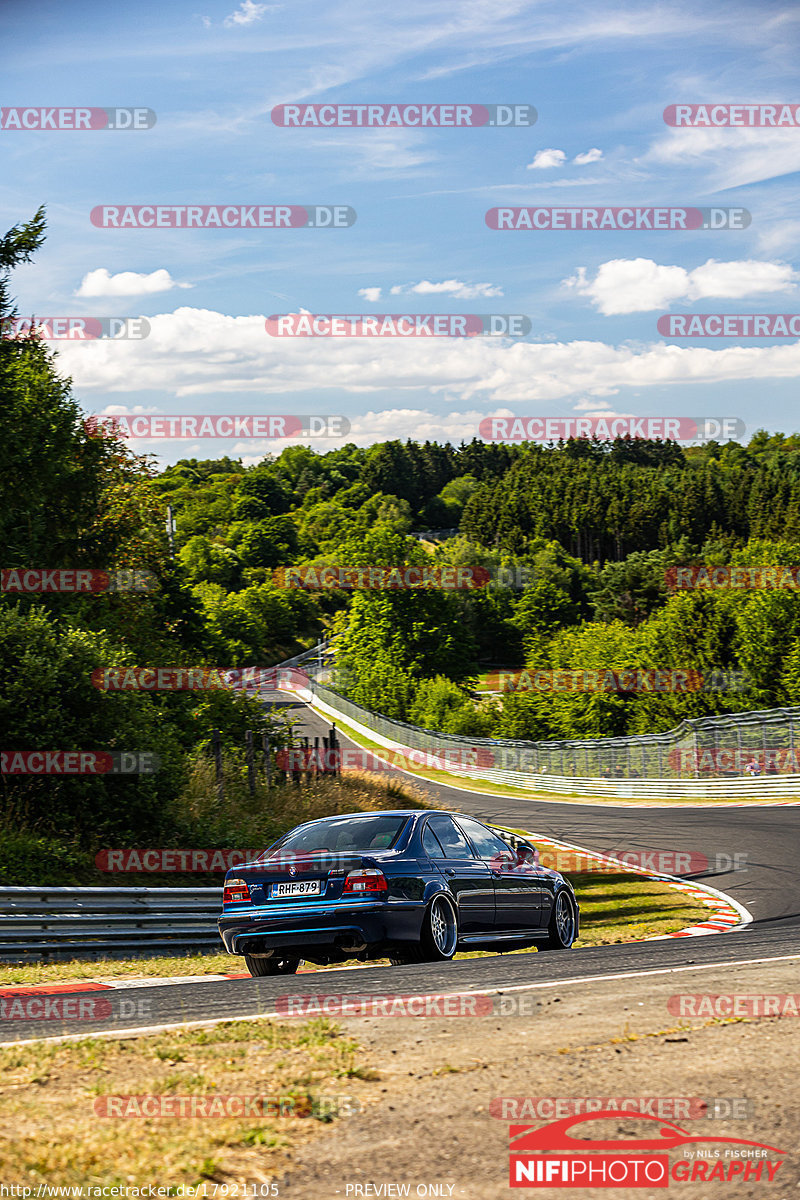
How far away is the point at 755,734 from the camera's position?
36.8 metres

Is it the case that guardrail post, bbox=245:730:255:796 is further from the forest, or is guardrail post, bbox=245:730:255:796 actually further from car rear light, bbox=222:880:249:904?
car rear light, bbox=222:880:249:904

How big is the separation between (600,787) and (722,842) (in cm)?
2071

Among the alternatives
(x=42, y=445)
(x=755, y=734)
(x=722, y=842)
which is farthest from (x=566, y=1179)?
(x=755, y=734)

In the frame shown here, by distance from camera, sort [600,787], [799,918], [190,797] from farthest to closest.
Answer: [600,787]
[190,797]
[799,918]

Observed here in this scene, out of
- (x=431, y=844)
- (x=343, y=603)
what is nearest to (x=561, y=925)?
(x=431, y=844)

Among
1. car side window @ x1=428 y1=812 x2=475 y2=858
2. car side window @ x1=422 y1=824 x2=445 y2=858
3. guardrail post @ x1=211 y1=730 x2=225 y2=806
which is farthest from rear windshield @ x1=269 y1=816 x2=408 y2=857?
guardrail post @ x1=211 y1=730 x2=225 y2=806

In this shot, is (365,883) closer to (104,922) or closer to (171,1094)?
(104,922)

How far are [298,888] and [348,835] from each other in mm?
766

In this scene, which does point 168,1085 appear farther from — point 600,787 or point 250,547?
point 250,547

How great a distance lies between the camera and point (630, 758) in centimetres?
4450

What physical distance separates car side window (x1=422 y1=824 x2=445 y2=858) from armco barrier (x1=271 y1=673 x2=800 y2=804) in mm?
25259

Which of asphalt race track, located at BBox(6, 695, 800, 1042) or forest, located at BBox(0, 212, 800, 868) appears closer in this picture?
asphalt race track, located at BBox(6, 695, 800, 1042)

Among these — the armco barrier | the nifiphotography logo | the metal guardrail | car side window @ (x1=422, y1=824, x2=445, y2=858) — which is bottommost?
the armco barrier

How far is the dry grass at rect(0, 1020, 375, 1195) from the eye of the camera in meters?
3.88
